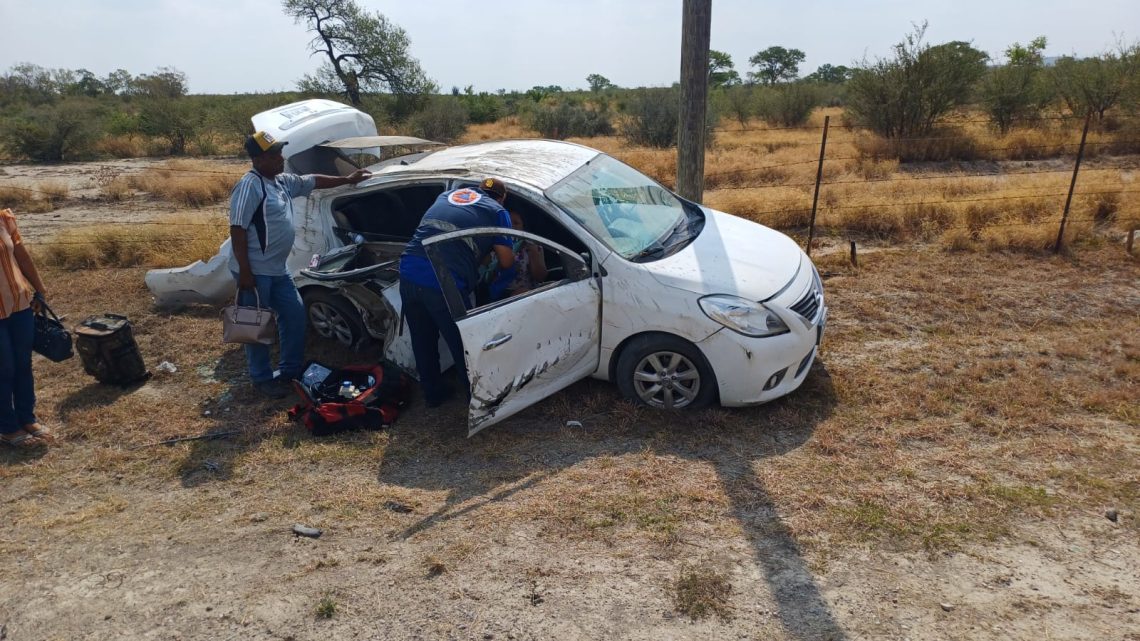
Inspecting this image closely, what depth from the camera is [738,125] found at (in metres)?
24.2

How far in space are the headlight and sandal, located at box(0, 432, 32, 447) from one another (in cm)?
451

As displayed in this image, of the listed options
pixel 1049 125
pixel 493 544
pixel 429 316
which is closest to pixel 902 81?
pixel 1049 125

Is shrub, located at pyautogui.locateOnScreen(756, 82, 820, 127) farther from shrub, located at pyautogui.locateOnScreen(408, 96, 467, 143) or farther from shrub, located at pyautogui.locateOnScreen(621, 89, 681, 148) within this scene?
shrub, located at pyautogui.locateOnScreen(408, 96, 467, 143)

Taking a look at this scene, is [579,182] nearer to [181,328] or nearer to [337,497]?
[337,497]

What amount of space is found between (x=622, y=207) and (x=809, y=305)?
1.51 metres

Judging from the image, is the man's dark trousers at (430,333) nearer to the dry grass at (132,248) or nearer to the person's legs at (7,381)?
the person's legs at (7,381)

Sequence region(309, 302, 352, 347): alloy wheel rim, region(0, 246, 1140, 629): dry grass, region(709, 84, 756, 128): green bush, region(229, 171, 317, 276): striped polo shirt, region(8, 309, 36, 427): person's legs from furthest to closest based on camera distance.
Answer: region(709, 84, 756, 128): green bush < region(309, 302, 352, 347): alloy wheel rim < region(229, 171, 317, 276): striped polo shirt < region(8, 309, 36, 427): person's legs < region(0, 246, 1140, 629): dry grass

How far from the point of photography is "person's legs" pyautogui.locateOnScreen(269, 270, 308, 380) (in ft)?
17.2

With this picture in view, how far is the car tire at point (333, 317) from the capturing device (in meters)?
5.77

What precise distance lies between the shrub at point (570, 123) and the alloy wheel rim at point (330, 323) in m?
18.0

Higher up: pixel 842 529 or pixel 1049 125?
pixel 1049 125

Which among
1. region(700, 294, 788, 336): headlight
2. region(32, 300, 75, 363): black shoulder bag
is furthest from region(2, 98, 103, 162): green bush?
region(700, 294, 788, 336): headlight

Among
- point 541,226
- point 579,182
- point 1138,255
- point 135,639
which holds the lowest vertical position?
point 135,639

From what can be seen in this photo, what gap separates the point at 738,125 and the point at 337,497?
22618 mm
